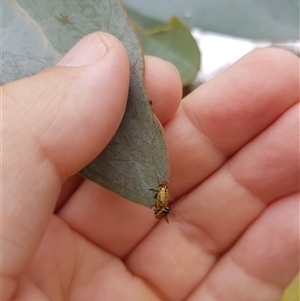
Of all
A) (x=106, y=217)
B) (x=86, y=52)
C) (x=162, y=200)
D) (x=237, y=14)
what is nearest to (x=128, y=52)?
(x=86, y=52)

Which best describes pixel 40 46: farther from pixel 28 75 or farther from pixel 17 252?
pixel 17 252

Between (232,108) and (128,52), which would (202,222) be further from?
(128,52)

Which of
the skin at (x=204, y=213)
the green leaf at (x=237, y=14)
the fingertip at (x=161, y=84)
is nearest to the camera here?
the fingertip at (x=161, y=84)

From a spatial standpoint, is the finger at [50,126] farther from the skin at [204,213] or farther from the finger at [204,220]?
the finger at [204,220]

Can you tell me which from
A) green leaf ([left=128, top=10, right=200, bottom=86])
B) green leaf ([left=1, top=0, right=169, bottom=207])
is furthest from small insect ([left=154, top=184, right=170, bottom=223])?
green leaf ([left=128, top=10, right=200, bottom=86])

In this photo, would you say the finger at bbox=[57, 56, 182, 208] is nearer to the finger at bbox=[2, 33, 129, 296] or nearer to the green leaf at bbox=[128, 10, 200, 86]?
the finger at bbox=[2, 33, 129, 296]

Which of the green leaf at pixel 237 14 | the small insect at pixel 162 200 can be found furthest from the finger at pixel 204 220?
the green leaf at pixel 237 14
